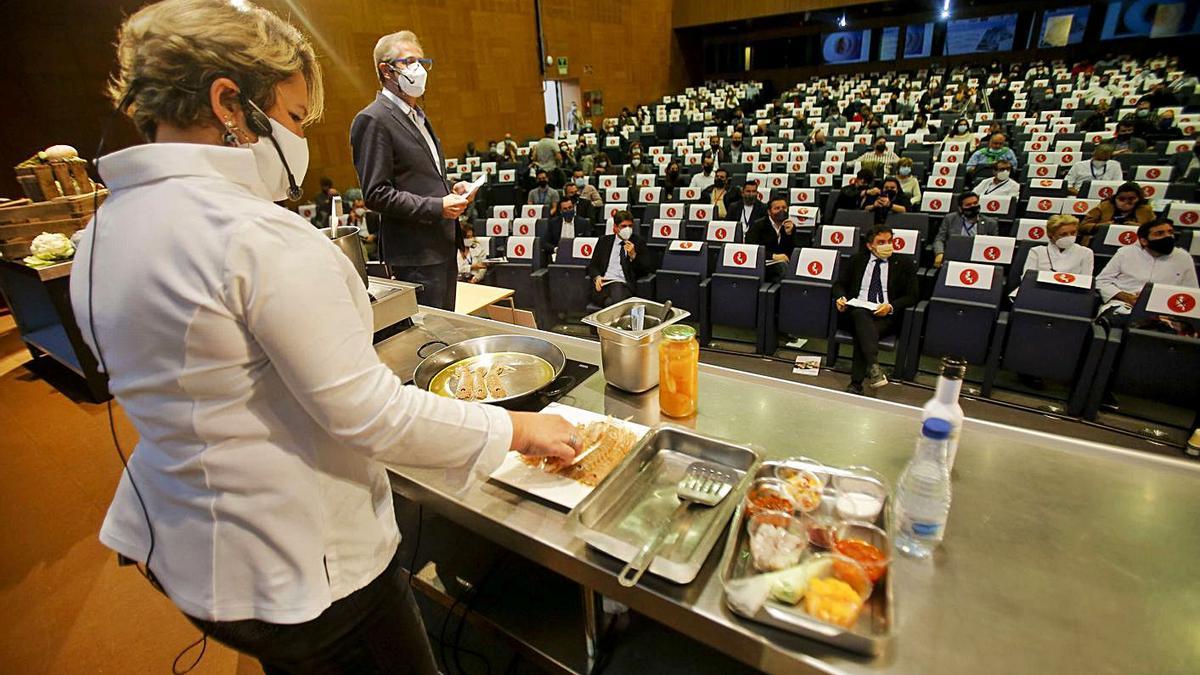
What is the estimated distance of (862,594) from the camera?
793 mm

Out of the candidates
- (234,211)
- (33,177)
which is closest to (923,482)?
(234,211)

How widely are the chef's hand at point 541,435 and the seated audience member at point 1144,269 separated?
12.4 feet

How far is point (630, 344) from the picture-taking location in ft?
4.33

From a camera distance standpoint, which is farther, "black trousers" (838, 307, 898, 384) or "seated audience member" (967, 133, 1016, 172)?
"seated audience member" (967, 133, 1016, 172)

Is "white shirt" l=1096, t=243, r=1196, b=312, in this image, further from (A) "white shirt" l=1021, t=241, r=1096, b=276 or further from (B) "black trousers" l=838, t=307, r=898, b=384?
(B) "black trousers" l=838, t=307, r=898, b=384

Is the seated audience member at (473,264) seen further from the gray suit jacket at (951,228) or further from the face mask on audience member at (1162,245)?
the face mask on audience member at (1162,245)

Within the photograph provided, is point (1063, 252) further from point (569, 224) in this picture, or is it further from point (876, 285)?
point (569, 224)

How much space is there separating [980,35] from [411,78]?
774 inches

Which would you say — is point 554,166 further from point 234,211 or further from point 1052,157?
point 234,211

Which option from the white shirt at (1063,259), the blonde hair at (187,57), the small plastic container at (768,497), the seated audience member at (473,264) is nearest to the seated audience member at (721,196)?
the seated audience member at (473,264)

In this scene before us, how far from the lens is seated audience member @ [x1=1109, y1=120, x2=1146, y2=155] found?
21.5 feet

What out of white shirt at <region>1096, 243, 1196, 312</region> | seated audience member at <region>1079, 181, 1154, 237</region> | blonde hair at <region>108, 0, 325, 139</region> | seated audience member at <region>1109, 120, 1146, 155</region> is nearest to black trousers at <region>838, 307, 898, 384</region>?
white shirt at <region>1096, 243, 1196, 312</region>

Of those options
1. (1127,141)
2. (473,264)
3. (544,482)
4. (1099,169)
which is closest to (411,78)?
(544,482)

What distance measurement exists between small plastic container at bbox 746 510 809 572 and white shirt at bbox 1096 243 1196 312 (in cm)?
374
